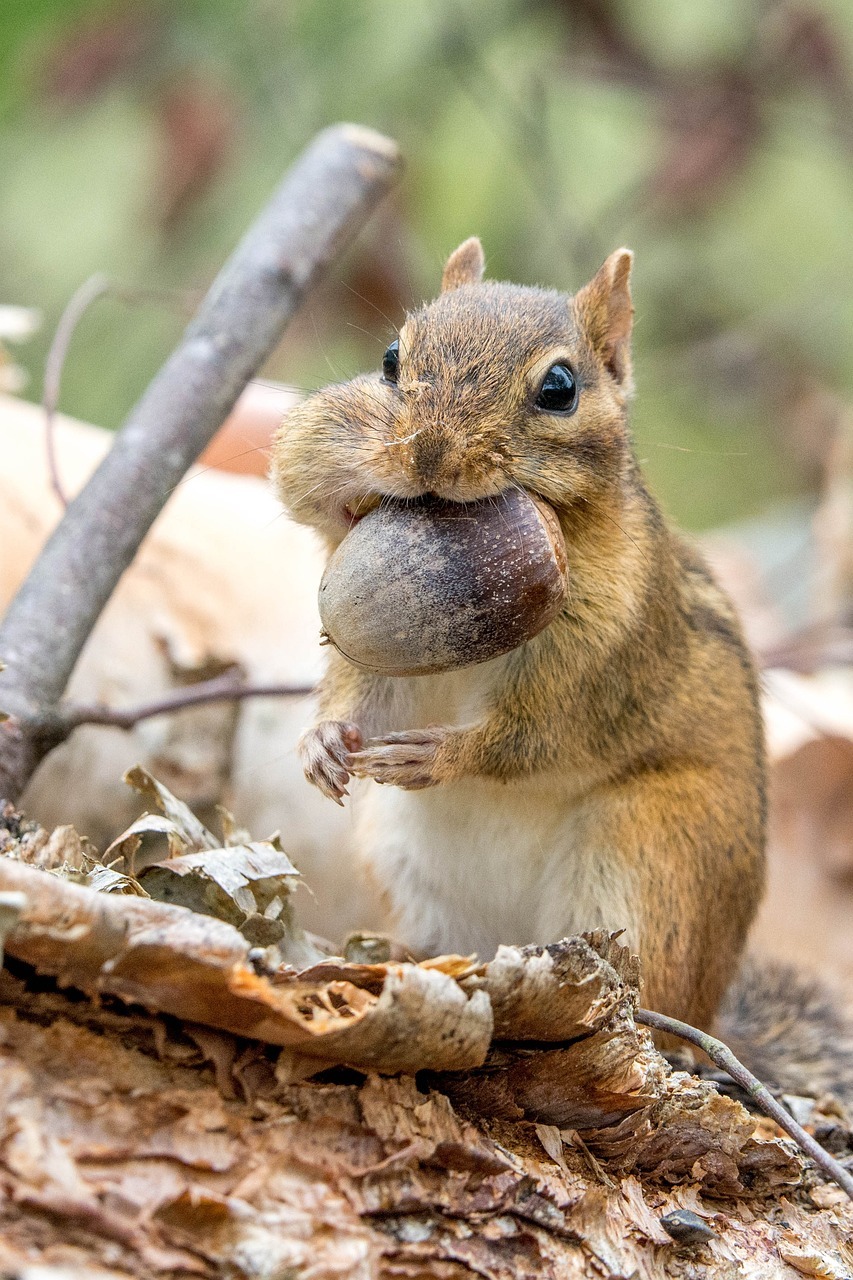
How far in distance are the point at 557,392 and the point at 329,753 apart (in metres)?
0.81

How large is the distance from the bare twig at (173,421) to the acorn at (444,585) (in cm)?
78

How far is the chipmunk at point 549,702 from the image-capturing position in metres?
2.52

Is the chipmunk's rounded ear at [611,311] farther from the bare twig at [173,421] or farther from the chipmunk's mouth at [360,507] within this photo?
the bare twig at [173,421]

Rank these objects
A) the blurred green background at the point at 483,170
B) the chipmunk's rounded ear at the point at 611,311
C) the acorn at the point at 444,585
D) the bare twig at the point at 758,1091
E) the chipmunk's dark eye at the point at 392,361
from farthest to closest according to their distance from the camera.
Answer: the blurred green background at the point at 483,170 < the chipmunk's rounded ear at the point at 611,311 < the chipmunk's dark eye at the point at 392,361 < the acorn at the point at 444,585 < the bare twig at the point at 758,1091

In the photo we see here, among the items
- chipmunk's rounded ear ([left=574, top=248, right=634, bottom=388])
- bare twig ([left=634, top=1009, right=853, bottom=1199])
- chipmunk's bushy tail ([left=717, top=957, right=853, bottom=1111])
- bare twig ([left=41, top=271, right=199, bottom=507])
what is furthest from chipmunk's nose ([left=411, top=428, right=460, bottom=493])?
chipmunk's bushy tail ([left=717, top=957, right=853, bottom=1111])

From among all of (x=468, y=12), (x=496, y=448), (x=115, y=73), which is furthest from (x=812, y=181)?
(x=496, y=448)

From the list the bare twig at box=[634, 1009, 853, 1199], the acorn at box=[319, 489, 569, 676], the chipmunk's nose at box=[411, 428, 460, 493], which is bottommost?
the bare twig at box=[634, 1009, 853, 1199]

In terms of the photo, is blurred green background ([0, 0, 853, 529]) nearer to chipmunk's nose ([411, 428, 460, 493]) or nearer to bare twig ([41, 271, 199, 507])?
bare twig ([41, 271, 199, 507])

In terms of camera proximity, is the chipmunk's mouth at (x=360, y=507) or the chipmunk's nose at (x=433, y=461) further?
the chipmunk's mouth at (x=360, y=507)

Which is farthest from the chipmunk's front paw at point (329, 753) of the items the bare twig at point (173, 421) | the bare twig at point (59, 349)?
the bare twig at point (59, 349)

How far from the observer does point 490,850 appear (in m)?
3.05

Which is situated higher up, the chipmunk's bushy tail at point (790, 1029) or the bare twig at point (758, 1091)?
the chipmunk's bushy tail at point (790, 1029)

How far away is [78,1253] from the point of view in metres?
1.50

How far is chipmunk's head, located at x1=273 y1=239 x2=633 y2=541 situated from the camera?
2.37m
